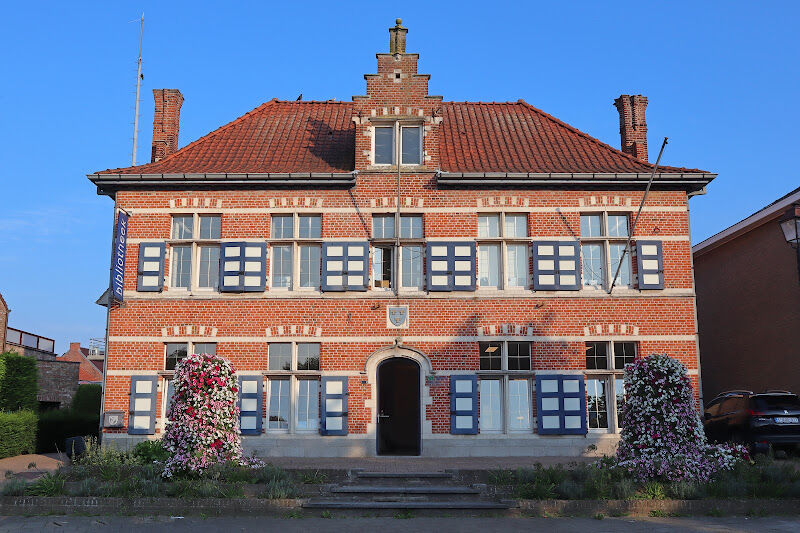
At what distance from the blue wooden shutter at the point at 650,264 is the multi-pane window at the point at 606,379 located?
152 cm

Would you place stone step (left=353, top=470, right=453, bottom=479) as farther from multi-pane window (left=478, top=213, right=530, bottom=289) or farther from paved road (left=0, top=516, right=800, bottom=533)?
multi-pane window (left=478, top=213, right=530, bottom=289)

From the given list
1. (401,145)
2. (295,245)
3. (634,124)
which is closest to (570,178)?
(634,124)

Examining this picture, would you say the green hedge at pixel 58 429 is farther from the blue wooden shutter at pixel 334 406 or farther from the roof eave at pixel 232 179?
the blue wooden shutter at pixel 334 406

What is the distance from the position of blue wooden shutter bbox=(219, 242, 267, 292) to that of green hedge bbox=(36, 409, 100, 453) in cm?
771

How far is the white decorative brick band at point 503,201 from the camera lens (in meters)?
18.2

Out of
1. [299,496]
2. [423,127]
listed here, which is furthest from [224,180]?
[299,496]

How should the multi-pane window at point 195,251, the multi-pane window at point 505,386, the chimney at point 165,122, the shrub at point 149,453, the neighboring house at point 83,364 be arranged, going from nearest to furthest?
the shrub at point 149,453
the multi-pane window at point 505,386
the multi-pane window at point 195,251
the chimney at point 165,122
the neighboring house at point 83,364

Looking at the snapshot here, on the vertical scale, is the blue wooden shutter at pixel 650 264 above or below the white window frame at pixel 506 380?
above

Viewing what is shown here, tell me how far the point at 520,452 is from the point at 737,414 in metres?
5.01

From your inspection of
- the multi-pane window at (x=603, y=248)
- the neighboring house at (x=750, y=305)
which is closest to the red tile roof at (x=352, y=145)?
the multi-pane window at (x=603, y=248)

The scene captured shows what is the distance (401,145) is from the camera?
731 inches

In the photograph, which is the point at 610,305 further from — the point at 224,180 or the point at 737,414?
the point at 224,180

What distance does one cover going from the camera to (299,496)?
11898mm

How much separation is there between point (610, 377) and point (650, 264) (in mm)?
2906
